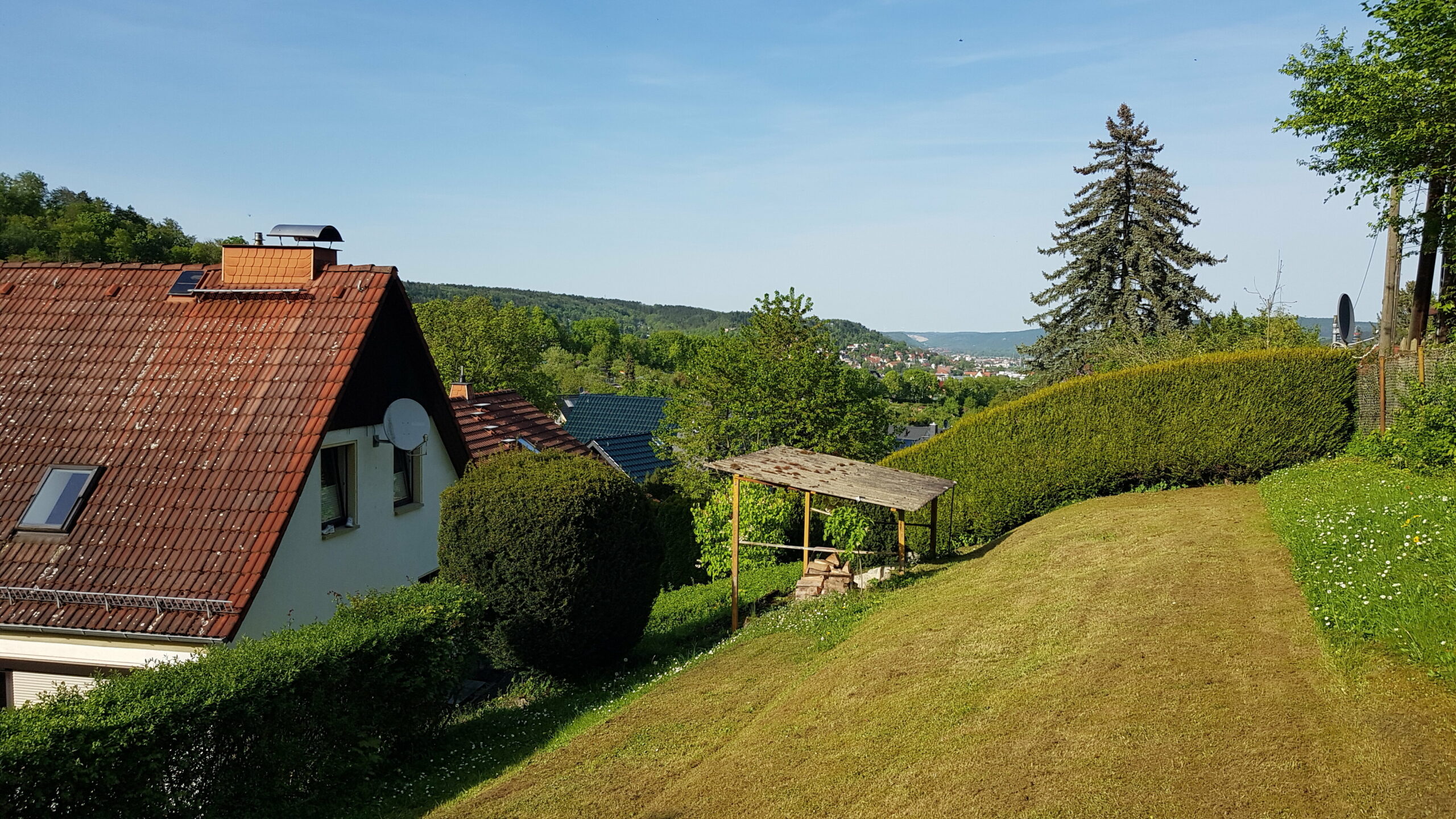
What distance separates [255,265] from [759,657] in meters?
9.81

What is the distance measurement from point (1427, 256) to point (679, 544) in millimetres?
19008

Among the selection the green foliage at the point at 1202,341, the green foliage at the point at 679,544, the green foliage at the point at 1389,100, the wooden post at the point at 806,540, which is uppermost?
the green foliage at the point at 1389,100

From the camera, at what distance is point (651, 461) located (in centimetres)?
3120

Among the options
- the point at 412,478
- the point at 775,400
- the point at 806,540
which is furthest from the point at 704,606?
the point at 775,400

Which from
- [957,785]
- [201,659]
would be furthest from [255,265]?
[957,785]

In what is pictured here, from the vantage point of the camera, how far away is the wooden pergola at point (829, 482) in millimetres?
14781

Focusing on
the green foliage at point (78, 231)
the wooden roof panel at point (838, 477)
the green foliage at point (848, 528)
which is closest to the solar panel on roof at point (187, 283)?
the wooden roof panel at point (838, 477)

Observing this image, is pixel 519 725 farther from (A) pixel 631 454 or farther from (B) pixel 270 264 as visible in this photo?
(A) pixel 631 454

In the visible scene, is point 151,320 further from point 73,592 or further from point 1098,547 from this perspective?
point 1098,547

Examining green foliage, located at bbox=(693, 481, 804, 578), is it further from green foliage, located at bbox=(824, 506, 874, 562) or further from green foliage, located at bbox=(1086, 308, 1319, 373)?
green foliage, located at bbox=(1086, 308, 1319, 373)

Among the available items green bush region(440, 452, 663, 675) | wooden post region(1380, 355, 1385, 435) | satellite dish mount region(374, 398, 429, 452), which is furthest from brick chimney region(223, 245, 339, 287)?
wooden post region(1380, 355, 1385, 435)

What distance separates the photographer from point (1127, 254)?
35.8 metres

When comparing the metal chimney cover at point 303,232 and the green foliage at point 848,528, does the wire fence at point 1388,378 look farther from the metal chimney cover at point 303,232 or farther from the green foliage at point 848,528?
the metal chimney cover at point 303,232

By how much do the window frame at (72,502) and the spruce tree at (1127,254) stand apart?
110 feet
